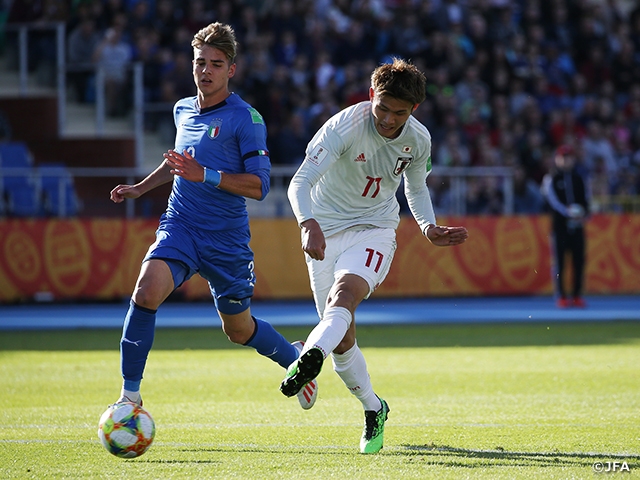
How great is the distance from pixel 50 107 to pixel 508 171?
8905 millimetres

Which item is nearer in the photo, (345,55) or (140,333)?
(140,333)

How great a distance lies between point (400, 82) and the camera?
5855 millimetres

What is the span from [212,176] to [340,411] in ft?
7.96

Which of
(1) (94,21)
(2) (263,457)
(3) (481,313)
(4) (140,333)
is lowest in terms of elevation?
(3) (481,313)

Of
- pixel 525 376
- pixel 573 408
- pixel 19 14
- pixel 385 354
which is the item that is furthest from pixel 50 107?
pixel 573 408

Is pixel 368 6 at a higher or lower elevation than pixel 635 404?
higher

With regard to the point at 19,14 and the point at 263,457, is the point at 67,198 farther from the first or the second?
the point at 263,457

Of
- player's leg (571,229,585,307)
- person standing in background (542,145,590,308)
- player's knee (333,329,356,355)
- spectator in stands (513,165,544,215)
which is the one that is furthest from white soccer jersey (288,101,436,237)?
spectator in stands (513,165,544,215)

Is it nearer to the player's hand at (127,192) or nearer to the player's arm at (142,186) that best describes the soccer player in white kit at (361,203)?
the player's arm at (142,186)

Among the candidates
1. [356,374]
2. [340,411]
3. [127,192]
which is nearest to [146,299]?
[127,192]

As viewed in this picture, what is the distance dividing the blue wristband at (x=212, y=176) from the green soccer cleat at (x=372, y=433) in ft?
5.45

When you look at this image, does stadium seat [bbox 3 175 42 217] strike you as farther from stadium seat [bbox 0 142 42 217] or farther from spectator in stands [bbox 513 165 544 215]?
spectator in stands [bbox 513 165 544 215]

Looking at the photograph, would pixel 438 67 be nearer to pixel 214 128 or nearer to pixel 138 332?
pixel 214 128

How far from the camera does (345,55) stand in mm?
21547
